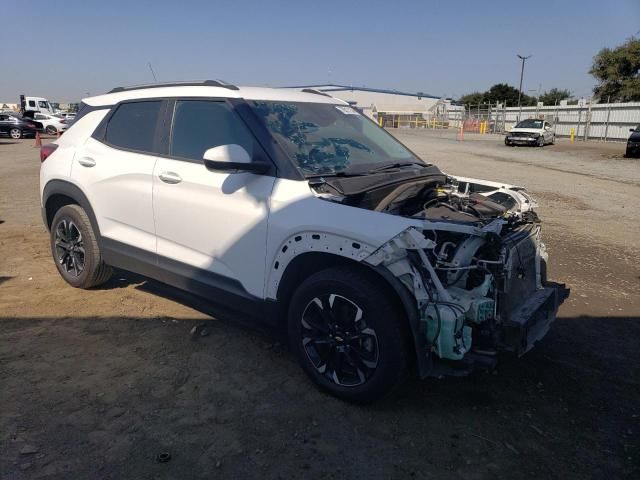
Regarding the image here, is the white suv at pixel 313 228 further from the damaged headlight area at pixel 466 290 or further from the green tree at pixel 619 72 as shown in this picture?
the green tree at pixel 619 72

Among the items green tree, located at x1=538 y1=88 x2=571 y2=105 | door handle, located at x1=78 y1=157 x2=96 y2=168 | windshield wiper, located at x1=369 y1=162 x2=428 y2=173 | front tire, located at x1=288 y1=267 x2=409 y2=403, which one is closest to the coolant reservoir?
front tire, located at x1=288 y1=267 x2=409 y2=403

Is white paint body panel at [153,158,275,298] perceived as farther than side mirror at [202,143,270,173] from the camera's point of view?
Yes

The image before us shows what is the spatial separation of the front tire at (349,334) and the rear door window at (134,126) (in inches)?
75.2

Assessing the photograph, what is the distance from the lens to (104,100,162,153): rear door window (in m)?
4.15

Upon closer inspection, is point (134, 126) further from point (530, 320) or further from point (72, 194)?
point (530, 320)

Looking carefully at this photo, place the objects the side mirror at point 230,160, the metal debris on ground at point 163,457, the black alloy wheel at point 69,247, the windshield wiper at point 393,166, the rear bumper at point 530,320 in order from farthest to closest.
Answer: the black alloy wheel at point 69,247, the windshield wiper at point 393,166, the side mirror at point 230,160, the rear bumper at point 530,320, the metal debris on ground at point 163,457

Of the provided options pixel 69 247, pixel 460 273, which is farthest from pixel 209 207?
pixel 69 247

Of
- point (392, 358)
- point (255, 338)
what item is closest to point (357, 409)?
point (392, 358)

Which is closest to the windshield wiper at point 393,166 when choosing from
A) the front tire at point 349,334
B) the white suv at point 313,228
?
the white suv at point 313,228

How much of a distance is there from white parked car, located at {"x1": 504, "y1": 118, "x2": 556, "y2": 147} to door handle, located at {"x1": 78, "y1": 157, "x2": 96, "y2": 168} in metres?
28.3

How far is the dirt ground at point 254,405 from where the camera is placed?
266 centimetres

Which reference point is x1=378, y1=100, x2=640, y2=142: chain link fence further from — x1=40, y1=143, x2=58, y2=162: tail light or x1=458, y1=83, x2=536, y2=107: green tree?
x1=458, y1=83, x2=536, y2=107: green tree

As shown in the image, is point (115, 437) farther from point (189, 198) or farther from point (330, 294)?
point (189, 198)

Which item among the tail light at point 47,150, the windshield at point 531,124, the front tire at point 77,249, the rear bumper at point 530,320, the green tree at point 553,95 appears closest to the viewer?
the rear bumper at point 530,320
